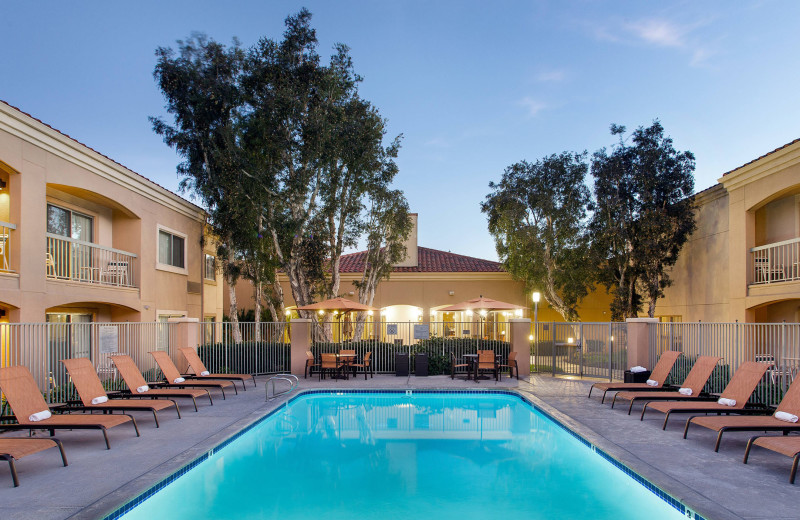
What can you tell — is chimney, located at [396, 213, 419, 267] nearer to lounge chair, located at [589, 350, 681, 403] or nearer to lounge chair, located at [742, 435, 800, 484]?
lounge chair, located at [589, 350, 681, 403]

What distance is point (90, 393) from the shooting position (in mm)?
8742

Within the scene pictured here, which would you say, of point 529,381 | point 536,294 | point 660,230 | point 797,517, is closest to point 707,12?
point 660,230

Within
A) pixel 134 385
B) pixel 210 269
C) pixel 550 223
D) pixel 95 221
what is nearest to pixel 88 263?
pixel 95 221

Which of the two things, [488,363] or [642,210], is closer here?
[488,363]

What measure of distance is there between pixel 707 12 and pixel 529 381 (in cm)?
1297

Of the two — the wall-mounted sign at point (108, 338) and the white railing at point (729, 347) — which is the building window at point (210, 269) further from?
the white railing at point (729, 347)

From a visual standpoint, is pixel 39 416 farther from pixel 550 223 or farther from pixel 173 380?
pixel 550 223

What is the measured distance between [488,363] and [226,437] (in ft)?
29.2

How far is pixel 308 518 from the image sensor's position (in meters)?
5.58

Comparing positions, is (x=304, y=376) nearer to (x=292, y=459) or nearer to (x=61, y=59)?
(x=292, y=459)

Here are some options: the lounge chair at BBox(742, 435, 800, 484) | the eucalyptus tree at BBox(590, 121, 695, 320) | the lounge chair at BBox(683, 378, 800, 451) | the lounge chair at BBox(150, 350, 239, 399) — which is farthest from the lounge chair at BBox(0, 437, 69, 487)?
the eucalyptus tree at BBox(590, 121, 695, 320)

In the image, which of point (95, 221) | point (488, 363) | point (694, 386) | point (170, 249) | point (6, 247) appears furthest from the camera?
point (170, 249)

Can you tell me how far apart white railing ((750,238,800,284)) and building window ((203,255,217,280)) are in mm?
19883

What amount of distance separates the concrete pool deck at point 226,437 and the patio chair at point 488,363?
4.29 metres
